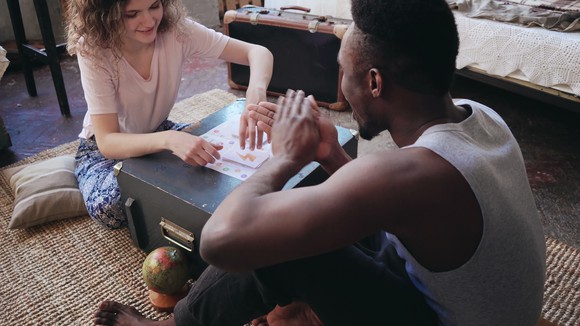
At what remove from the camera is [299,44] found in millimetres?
2564

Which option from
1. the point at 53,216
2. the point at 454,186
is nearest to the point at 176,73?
the point at 53,216

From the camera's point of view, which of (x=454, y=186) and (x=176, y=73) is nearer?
(x=454, y=186)

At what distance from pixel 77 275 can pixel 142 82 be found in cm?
66

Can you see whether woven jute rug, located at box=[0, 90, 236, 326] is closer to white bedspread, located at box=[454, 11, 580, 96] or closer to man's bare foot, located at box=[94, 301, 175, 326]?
man's bare foot, located at box=[94, 301, 175, 326]

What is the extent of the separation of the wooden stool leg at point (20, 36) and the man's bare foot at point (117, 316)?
196 cm

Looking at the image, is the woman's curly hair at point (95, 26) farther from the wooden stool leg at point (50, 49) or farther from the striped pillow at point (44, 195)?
the wooden stool leg at point (50, 49)

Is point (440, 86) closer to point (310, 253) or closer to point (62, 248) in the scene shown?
point (310, 253)

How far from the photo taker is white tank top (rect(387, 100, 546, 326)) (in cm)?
71

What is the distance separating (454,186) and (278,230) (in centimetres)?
27

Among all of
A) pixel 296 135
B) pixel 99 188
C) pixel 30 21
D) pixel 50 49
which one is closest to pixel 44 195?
pixel 99 188

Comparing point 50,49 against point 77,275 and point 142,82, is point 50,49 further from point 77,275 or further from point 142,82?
point 77,275

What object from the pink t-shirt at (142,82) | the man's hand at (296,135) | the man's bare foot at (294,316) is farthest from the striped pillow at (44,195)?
the man's hand at (296,135)

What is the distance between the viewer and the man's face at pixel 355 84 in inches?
32.1

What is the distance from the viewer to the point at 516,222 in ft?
2.42
